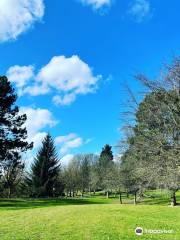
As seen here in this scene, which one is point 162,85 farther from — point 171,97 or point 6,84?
point 6,84

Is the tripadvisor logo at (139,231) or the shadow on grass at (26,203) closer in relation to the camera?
the tripadvisor logo at (139,231)

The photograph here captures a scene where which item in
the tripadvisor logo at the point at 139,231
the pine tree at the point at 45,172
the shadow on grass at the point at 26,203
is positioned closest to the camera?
the tripadvisor logo at the point at 139,231

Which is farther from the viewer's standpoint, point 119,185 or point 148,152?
point 119,185

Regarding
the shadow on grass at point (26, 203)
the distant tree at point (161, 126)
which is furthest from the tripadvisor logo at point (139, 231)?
the shadow on grass at point (26, 203)

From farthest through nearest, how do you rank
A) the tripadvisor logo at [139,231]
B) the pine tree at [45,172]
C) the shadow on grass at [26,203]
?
the pine tree at [45,172]
the shadow on grass at [26,203]
the tripadvisor logo at [139,231]

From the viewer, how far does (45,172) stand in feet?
180

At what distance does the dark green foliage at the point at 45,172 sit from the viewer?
53.5m

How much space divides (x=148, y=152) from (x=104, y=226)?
392 cm

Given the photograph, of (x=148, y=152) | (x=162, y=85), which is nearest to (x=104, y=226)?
(x=148, y=152)

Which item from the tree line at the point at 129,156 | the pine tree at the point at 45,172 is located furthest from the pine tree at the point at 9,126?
the pine tree at the point at 45,172

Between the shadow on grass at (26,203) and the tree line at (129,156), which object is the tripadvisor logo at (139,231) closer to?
the tree line at (129,156)

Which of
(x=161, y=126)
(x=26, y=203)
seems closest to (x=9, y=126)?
(x=26, y=203)

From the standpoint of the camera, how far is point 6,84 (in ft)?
121

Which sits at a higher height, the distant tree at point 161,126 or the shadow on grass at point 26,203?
the distant tree at point 161,126
